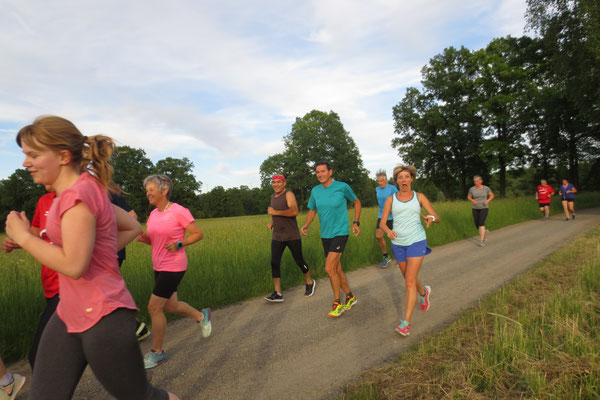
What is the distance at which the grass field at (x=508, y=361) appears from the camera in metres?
2.31

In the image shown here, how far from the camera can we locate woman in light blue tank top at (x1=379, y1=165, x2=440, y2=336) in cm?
431

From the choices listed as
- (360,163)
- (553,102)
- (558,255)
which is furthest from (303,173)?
(558,255)

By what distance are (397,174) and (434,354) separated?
244 centimetres

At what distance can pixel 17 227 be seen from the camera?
5.02ft

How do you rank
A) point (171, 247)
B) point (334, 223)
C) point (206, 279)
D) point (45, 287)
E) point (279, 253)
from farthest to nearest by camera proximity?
point (206, 279) < point (279, 253) < point (334, 223) < point (171, 247) < point (45, 287)

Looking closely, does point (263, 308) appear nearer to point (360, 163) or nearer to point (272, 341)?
point (272, 341)

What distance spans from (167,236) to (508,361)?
11.4 ft

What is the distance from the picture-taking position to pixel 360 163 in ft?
154

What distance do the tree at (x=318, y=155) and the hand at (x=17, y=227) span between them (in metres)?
42.6

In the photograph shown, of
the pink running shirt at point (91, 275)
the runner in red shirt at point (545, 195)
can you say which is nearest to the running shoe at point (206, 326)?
the pink running shirt at point (91, 275)

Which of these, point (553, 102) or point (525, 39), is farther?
point (553, 102)

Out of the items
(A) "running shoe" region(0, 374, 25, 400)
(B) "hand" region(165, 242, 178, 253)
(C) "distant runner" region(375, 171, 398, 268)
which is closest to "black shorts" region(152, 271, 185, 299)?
(B) "hand" region(165, 242, 178, 253)

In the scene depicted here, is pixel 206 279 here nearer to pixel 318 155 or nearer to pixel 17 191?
pixel 318 155

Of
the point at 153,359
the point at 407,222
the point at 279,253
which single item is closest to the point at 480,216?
the point at 407,222
